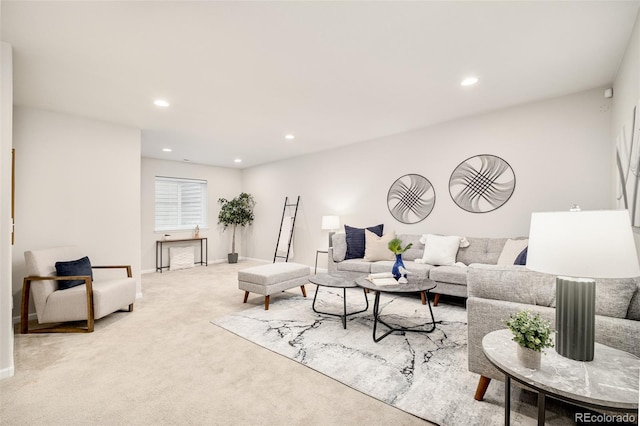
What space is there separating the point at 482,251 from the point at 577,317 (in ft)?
9.43

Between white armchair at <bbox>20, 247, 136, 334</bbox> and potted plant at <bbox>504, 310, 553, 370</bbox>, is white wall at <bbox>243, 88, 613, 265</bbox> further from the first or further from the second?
white armchair at <bbox>20, 247, 136, 334</bbox>

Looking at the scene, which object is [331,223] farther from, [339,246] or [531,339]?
[531,339]

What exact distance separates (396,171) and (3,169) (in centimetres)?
465

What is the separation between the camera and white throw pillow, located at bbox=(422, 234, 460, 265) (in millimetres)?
→ 3947

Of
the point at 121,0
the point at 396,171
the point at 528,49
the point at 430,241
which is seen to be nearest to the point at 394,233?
the point at 430,241

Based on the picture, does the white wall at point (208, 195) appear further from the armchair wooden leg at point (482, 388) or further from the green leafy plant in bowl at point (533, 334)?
the green leafy plant in bowl at point (533, 334)

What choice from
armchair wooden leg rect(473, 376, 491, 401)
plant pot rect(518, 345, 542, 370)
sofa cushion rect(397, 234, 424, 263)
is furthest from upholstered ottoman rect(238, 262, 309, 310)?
plant pot rect(518, 345, 542, 370)

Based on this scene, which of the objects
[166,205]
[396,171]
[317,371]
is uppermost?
[396,171]

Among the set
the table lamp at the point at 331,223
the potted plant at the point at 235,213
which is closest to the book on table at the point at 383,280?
the table lamp at the point at 331,223

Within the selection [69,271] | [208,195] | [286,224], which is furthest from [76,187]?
[286,224]

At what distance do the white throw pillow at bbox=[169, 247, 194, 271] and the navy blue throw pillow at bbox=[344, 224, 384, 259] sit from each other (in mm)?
3968

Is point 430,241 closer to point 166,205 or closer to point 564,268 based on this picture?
point 564,268

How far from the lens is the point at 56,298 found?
2963 mm

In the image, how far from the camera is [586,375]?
113cm
